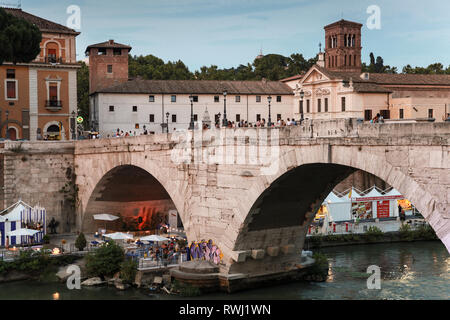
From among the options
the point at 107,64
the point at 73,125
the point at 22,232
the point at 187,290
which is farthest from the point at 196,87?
the point at 187,290

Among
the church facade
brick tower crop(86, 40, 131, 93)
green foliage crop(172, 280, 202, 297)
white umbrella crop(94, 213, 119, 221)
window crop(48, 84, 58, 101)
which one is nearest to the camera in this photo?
green foliage crop(172, 280, 202, 297)

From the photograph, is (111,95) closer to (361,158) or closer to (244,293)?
(244,293)

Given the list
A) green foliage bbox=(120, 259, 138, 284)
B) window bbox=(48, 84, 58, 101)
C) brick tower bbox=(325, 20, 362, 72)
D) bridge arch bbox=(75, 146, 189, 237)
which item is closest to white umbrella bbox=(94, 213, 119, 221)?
bridge arch bbox=(75, 146, 189, 237)

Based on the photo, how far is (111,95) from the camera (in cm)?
5394

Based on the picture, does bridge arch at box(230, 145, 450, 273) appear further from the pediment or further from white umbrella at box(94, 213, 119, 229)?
the pediment

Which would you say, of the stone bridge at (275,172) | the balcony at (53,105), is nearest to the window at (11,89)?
the balcony at (53,105)

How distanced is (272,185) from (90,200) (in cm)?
1613

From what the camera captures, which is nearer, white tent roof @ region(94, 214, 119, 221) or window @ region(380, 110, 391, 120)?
white tent roof @ region(94, 214, 119, 221)

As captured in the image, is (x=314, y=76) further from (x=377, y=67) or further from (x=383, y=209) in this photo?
(x=377, y=67)

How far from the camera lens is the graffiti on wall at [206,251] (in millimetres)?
24547

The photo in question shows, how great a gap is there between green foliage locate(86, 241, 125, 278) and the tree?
12886 millimetres

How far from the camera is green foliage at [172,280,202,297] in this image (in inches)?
940

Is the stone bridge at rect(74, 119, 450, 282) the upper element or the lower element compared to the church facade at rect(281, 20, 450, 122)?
lower

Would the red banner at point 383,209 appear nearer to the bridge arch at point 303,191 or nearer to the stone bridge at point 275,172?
the stone bridge at point 275,172
